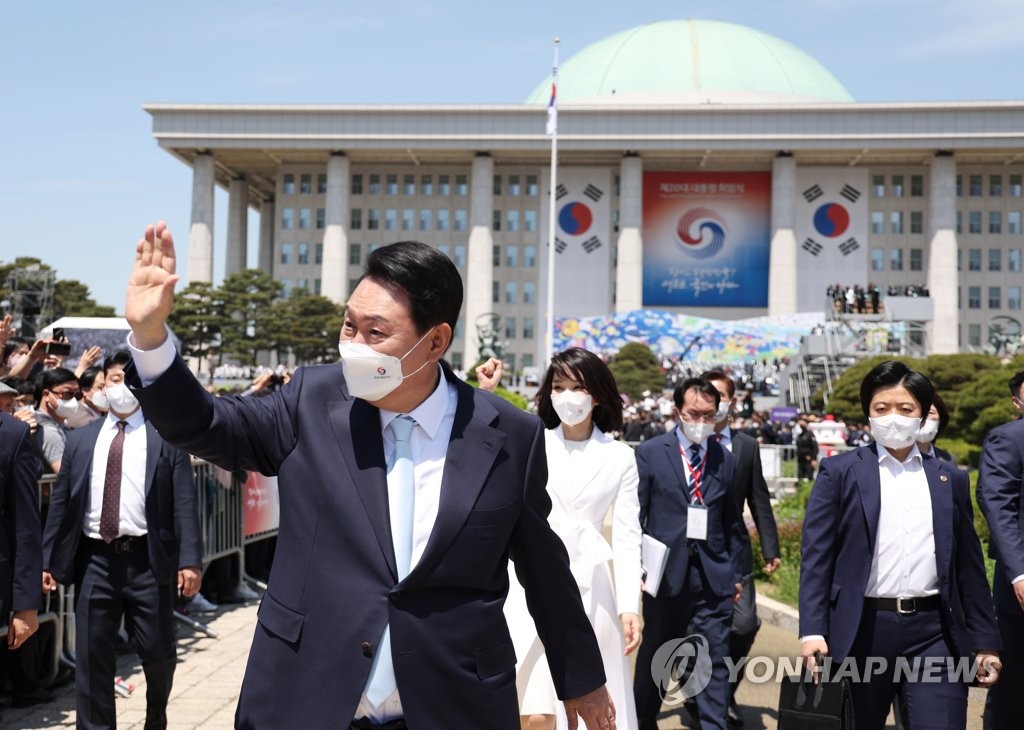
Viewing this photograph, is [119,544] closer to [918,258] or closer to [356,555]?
[356,555]

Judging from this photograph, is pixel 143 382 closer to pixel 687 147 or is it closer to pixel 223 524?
pixel 223 524

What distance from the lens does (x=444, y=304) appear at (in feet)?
9.34

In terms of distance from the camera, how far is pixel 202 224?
7388 cm

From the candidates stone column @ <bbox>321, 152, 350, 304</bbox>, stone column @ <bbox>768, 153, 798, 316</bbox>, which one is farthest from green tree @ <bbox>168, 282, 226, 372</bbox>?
stone column @ <bbox>768, 153, 798, 316</bbox>

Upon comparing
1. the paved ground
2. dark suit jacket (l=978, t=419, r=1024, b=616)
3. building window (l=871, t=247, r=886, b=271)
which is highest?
building window (l=871, t=247, r=886, b=271)

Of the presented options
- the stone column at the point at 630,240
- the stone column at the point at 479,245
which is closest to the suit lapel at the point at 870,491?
the stone column at the point at 630,240

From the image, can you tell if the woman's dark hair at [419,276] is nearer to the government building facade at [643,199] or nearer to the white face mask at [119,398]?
the white face mask at [119,398]

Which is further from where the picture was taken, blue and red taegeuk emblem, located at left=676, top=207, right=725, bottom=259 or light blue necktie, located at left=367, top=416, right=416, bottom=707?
blue and red taegeuk emblem, located at left=676, top=207, right=725, bottom=259

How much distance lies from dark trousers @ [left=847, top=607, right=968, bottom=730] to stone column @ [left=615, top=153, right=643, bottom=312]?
6906cm

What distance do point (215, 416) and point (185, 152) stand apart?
78.0 m

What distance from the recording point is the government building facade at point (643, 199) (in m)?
71.8

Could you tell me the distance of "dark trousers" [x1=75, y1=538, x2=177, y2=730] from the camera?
5.06 m

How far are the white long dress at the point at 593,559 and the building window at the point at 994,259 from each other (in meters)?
81.5

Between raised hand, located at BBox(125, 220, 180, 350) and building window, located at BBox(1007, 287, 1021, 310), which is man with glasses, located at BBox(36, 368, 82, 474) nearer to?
raised hand, located at BBox(125, 220, 180, 350)
